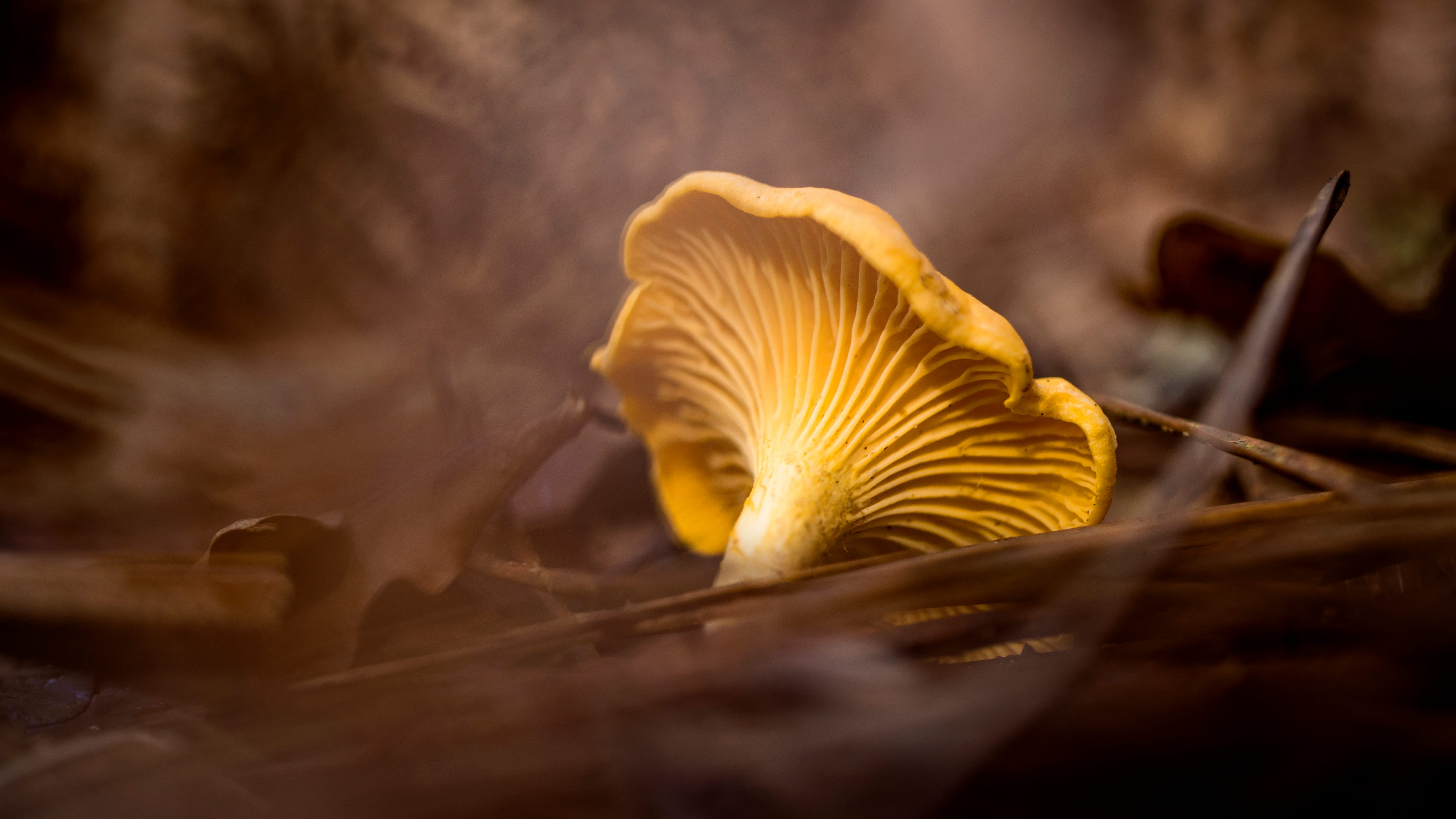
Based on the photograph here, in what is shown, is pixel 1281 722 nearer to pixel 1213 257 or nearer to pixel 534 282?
pixel 1213 257

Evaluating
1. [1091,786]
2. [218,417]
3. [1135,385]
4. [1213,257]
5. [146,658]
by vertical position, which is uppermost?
[1213,257]

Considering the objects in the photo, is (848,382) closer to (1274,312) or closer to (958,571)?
(958,571)

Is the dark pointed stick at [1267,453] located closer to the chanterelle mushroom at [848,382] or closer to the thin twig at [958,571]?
the thin twig at [958,571]

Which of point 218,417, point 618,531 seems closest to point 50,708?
point 218,417

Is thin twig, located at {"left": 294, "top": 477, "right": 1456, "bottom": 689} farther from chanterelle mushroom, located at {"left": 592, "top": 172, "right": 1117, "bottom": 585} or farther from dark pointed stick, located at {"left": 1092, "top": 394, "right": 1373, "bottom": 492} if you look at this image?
chanterelle mushroom, located at {"left": 592, "top": 172, "right": 1117, "bottom": 585}

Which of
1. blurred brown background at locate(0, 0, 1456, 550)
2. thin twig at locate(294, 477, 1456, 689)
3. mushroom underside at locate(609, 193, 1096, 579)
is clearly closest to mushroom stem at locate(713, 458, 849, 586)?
mushroom underside at locate(609, 193, 1096, 579)
